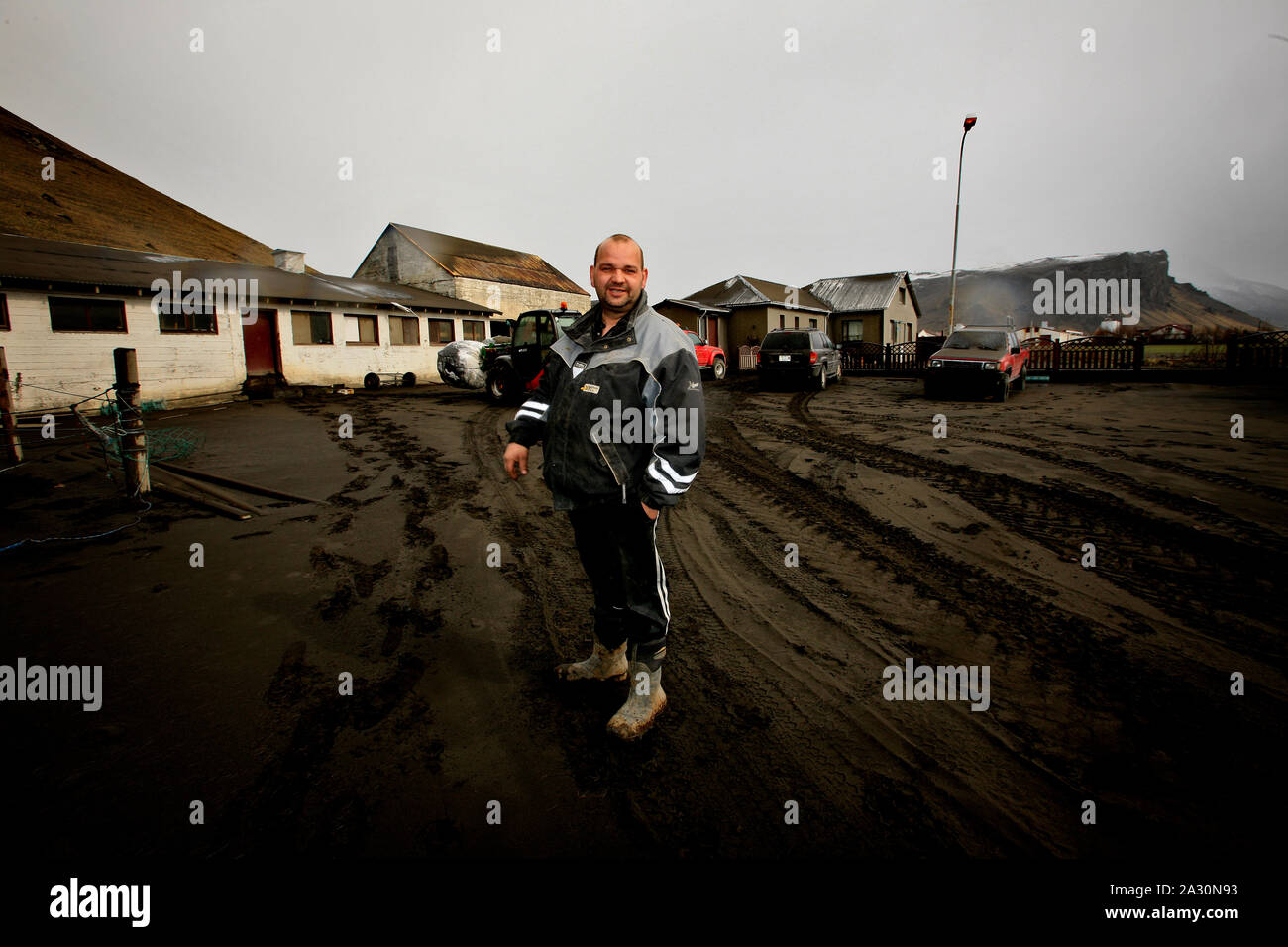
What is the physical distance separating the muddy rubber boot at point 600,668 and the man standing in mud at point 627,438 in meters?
0.27

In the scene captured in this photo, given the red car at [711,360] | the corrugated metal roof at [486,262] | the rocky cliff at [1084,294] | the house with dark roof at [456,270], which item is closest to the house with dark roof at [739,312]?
the house with dark roof at [456,270]

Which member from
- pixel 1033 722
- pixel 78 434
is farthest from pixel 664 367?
pixel 78 434

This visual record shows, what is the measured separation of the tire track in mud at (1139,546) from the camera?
364 centimetres

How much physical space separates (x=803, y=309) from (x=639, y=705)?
1510 inches

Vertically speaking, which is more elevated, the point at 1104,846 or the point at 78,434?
the point at 78,434

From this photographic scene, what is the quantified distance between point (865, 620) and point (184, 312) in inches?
834

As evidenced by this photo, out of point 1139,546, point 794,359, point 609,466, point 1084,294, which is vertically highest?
point 1084,294

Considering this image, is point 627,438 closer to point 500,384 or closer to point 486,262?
point 500,384

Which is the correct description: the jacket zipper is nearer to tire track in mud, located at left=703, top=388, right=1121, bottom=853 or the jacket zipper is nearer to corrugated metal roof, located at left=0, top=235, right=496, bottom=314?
tire track in mud, located at left=703, top=388, right=1121, bottom=853

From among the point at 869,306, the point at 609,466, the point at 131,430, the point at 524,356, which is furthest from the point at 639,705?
the point at 869,306

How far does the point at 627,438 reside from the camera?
259 cm

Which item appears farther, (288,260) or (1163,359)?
(288,260)

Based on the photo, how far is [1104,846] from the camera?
201 centimetres
